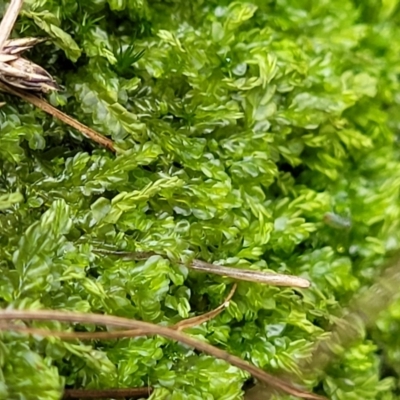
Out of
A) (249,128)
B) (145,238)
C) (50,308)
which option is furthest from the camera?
(249,128)

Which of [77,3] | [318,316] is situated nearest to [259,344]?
[318,316]

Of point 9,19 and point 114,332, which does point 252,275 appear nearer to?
point 114,332

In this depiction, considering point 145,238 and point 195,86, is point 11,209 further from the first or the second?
point 195,86

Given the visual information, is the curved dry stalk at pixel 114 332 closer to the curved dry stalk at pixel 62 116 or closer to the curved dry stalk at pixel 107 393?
the curved dry stalk at pixel 107 393

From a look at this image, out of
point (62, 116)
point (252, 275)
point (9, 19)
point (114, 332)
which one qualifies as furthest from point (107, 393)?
point (9, 19)

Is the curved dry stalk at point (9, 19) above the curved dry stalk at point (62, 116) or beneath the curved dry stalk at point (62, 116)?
above

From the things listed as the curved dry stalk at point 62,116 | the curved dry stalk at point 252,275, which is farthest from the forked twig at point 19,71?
the curved dry stalk at point 252,275
